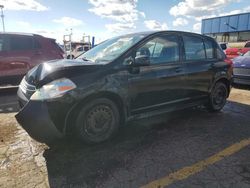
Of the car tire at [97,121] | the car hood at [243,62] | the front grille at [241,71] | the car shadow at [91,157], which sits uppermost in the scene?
the car hood at [243,62]

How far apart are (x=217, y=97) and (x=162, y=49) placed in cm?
207

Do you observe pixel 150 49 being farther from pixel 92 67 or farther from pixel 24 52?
pixel 24 52

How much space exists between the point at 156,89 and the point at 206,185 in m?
1.81

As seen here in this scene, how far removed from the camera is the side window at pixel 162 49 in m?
4.05

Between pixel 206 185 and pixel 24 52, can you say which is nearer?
pixel 206 185

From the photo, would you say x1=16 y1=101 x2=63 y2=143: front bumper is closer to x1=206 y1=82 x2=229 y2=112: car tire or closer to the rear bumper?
x1=206 y1=82 x2=229 y2=112: car tire

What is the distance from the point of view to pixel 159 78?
4.11 meters

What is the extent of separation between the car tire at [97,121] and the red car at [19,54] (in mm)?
4631

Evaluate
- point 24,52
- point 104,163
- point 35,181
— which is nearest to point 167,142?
point 104,163

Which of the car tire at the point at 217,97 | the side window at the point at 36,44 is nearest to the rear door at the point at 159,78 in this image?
the car tire at the point at 217,97

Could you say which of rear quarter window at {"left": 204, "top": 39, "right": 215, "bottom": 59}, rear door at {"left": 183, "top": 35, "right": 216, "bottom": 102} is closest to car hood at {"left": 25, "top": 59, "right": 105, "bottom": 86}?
rear door at {"left": 183, "top": 35, "right": 216, "bottom": 102}

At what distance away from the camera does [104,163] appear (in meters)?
3.13

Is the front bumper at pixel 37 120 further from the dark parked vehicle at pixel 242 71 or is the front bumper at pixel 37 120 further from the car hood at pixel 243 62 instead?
the car hood at pixel 243 62

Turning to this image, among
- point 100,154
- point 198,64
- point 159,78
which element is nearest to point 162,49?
point 159,78
